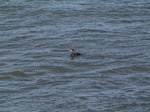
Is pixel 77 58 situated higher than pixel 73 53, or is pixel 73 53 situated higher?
pixel 73 53

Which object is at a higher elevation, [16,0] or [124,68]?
[16,0]

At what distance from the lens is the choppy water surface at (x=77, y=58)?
11.1 meters

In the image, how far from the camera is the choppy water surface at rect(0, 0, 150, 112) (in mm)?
11055

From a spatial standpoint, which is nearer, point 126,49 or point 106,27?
point 126,49

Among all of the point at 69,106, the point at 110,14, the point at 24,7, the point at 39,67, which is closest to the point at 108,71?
the point at 39,67

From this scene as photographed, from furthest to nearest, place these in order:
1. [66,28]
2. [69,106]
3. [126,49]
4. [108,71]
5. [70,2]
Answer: [70,2] → [66,28] → [126,49] → [108,71] → [69,106]

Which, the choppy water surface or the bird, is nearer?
the choppy water surface

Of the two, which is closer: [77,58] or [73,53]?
[73,53]

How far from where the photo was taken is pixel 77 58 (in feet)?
46.5

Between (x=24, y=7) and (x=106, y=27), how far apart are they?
3.99 meters

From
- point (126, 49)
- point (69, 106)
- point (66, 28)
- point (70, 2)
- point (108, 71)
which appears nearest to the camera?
point (69, 106)

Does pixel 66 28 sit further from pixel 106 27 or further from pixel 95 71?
pixel 95 71

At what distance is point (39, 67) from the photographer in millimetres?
Result: 13477

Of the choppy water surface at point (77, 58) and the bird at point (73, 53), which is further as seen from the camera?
the bird at point (73, 53)
